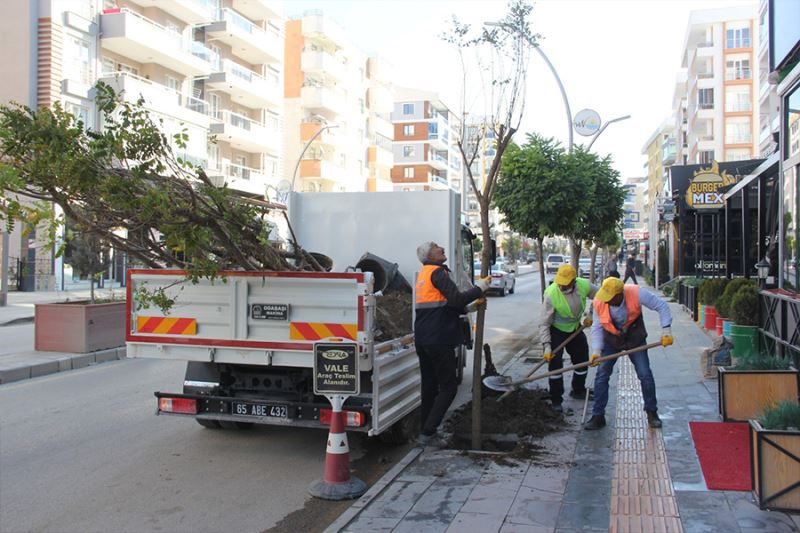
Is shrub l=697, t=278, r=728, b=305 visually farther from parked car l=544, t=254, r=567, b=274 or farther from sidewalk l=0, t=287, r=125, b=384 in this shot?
parked car l=544, t=254, r=567, b=274

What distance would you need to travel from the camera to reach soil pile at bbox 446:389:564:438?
659cm

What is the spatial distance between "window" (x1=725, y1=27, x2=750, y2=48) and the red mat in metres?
63.9

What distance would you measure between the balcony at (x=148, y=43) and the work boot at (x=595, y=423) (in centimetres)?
2931

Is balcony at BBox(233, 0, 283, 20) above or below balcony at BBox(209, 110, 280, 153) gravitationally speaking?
above

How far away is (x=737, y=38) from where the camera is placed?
61.1m

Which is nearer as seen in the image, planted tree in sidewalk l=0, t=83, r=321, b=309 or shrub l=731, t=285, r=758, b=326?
planted tree in sidewalk l=0, t=83, r=321, b=309

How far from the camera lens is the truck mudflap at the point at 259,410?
222 inches

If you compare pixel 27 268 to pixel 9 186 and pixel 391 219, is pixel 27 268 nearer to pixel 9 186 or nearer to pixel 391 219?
pixel 391 219

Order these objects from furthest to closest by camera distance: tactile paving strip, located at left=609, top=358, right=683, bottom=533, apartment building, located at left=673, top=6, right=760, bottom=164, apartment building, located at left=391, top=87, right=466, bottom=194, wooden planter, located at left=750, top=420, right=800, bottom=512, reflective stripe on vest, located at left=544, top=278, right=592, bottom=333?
apartment building, located at left=391, top=87, right=466, bottom=194, apartment building, located at left=673, top=6, right=760, bottom=164, reflective stripe on vest, located at left=544, top=278, right=592, bottom=333, tactile paving strip, located at left=609, top=358, right=683, bottom=533, wooden planter, located at left=750, top=420, right=800, bottom=512

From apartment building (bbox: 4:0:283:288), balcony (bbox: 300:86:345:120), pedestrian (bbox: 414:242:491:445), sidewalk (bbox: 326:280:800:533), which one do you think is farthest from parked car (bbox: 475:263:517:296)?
balcony (bbox: 300:86:345:120)

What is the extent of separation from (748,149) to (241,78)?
44.1 metres

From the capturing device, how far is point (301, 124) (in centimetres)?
4997

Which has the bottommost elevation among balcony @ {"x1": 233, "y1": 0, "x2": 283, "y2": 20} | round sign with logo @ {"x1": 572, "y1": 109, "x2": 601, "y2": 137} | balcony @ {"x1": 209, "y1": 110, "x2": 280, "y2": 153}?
round sign with logo @ {"x1": 572, "y1": 109, "x2": 601, "y2": 137}

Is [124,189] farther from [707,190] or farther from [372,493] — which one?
[707,190]
